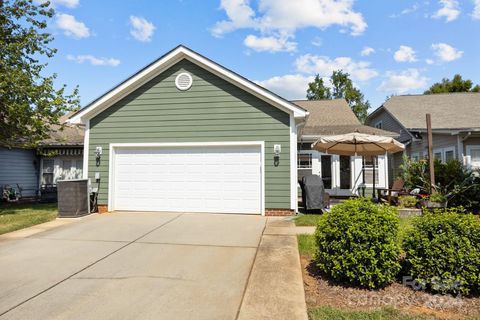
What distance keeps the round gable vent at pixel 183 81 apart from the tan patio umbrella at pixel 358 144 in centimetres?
451

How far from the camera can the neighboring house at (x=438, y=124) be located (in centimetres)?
1199

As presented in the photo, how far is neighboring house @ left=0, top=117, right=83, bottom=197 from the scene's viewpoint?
14.1 metres

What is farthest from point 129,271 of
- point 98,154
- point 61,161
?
point 61,161

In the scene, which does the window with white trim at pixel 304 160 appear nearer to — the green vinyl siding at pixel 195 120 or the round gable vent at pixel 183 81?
the green vinyl siding at pixel 195 120

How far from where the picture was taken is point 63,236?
655 centimetres

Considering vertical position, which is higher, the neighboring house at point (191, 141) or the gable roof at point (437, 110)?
the gable roof at point (437, 110)

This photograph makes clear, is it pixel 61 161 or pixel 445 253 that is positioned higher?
pixel 61 161

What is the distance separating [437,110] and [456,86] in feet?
69.8

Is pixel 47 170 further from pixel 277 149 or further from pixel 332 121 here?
pixel 332 121

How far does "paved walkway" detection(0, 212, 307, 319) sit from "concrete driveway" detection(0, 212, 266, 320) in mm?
12

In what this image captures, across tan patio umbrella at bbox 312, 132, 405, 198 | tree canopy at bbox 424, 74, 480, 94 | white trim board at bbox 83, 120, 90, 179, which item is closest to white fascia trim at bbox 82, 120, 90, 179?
white trim board at bbox 83, 120, 90, 179

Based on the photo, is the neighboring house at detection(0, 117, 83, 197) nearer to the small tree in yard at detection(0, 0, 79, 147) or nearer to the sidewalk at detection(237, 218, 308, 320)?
the small tree in yard at detection(0, 0, 79, 147)

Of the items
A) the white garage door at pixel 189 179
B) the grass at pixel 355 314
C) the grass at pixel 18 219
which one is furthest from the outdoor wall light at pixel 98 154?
the grass at pixel 355 314

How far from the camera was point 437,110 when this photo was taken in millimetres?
17312
